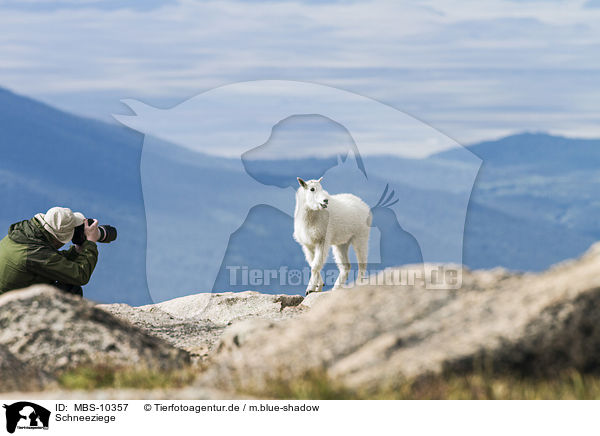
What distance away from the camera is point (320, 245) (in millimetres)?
12617

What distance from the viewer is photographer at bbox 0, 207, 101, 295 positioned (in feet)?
27.1

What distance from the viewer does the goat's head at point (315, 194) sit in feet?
37.2

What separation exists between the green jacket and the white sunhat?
0.07 meters

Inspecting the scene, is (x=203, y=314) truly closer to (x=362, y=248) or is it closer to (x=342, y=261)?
(x=342, y=261)

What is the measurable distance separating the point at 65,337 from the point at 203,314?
6.53 metres

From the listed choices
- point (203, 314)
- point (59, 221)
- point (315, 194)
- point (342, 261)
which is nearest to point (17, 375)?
point (59, 221)

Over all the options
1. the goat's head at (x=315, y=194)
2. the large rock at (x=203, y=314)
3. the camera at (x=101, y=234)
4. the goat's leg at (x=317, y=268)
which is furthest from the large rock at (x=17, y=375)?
the goat's leg at (x=317, y=268)

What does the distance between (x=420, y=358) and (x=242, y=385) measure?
1385 millimetres

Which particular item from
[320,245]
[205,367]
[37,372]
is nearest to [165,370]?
[205,367]

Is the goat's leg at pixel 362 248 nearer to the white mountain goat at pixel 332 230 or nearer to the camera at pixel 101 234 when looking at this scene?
the white mountain goat at pixel 332 230

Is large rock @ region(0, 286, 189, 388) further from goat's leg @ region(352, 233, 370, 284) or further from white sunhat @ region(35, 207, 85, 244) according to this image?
goat's leg @ region(352, 233, 370, 284)

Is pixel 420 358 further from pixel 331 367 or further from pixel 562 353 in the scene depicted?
pixel 562 353

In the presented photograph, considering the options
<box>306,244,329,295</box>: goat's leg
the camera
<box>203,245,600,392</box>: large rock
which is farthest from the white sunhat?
<box>306,244,329,295</box>: goat's leg
